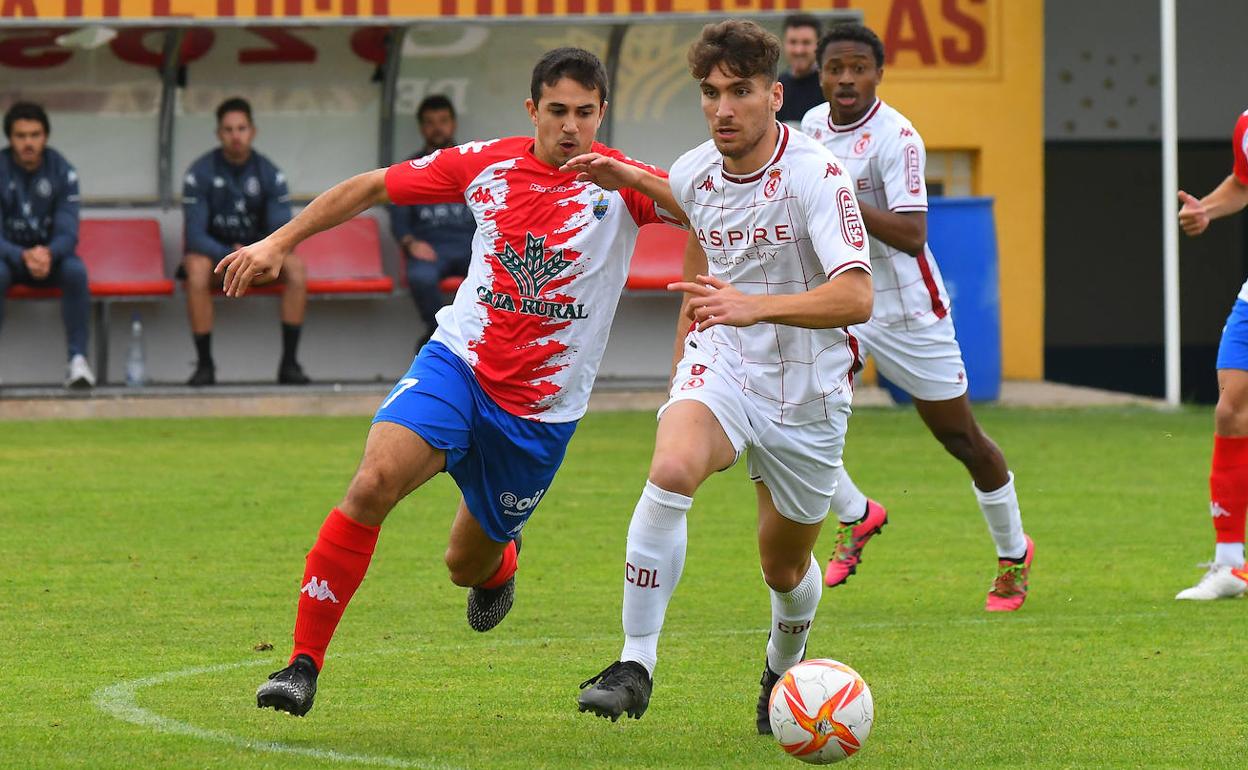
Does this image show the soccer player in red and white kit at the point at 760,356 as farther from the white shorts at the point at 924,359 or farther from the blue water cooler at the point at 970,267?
the blue water cooler at the point at 970,267

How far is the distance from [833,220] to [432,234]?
1048 cm

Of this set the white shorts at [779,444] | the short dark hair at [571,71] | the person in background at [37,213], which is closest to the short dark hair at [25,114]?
the person in background at [37,213]

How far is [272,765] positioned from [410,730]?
60cm

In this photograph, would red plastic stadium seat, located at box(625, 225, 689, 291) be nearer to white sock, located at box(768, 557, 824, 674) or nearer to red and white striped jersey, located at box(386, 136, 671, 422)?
red and white striped jersey, located at box(386, 136, 671, 422)

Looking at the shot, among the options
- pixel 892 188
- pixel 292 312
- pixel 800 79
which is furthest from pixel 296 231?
pixel 292 312

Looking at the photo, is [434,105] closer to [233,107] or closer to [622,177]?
[233,107]

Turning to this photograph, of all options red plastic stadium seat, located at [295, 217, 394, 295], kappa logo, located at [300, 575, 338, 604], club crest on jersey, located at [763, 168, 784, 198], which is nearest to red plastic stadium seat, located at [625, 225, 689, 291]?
red plastic stadium seat, located at [295, 217, 394, 295]

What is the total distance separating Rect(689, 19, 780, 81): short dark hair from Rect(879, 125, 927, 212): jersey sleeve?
243 cm

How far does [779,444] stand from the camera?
5742 mm

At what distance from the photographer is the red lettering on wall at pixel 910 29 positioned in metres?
17.6

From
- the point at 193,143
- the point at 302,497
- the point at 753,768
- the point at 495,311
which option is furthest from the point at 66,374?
the point at 753,768

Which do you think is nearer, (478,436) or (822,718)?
(822,718)

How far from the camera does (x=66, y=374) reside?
15.4 meters

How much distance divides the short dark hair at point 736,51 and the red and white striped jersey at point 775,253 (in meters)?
0.25
